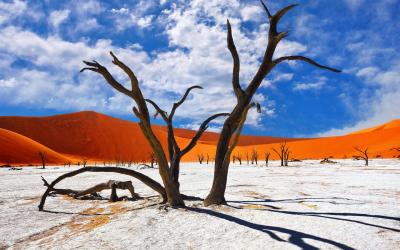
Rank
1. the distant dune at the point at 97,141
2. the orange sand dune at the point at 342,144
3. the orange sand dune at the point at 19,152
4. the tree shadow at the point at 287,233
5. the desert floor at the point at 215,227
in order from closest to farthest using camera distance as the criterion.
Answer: the tree shadow at the point at 287,233 → the desert floor at the point at 215,227 → the orange sand dune at the point at 19,152 → the distant dune at the point at 97,141 → the orange sand dune at the point at 342,144

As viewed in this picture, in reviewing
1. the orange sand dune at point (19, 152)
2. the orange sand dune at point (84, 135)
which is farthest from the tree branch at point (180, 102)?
the orange sand dune at point (84, 135)

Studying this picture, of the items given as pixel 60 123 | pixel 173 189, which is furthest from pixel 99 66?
pixel 60 123

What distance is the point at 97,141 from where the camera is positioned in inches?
3450

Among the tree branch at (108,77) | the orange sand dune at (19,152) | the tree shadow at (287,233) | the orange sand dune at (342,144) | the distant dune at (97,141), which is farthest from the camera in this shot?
the orange sand dune at (342,144)

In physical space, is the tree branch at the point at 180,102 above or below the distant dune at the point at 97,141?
below

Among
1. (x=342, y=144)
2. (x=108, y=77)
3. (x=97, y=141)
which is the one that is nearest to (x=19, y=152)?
(x=97, y=141)

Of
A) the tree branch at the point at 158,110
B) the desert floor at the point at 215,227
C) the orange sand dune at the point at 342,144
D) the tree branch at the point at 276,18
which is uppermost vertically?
the orange sand dune at the point at 342,144

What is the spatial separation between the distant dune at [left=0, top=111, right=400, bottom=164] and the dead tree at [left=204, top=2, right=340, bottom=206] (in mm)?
54101

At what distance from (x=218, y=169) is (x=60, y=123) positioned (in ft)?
296

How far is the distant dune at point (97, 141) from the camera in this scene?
60.8 meters

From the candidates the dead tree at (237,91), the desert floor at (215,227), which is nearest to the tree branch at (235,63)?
the dead tree at (237,91)

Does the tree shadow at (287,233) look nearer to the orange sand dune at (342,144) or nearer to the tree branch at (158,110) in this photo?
the tree branch at (158,110)

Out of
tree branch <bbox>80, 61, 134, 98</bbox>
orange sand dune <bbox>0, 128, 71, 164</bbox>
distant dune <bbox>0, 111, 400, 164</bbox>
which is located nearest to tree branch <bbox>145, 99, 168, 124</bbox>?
tree branch <bbox>80, 61, 134, 98</bbox>

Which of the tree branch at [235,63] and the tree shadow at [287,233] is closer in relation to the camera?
the tree shadow at [287,233]
